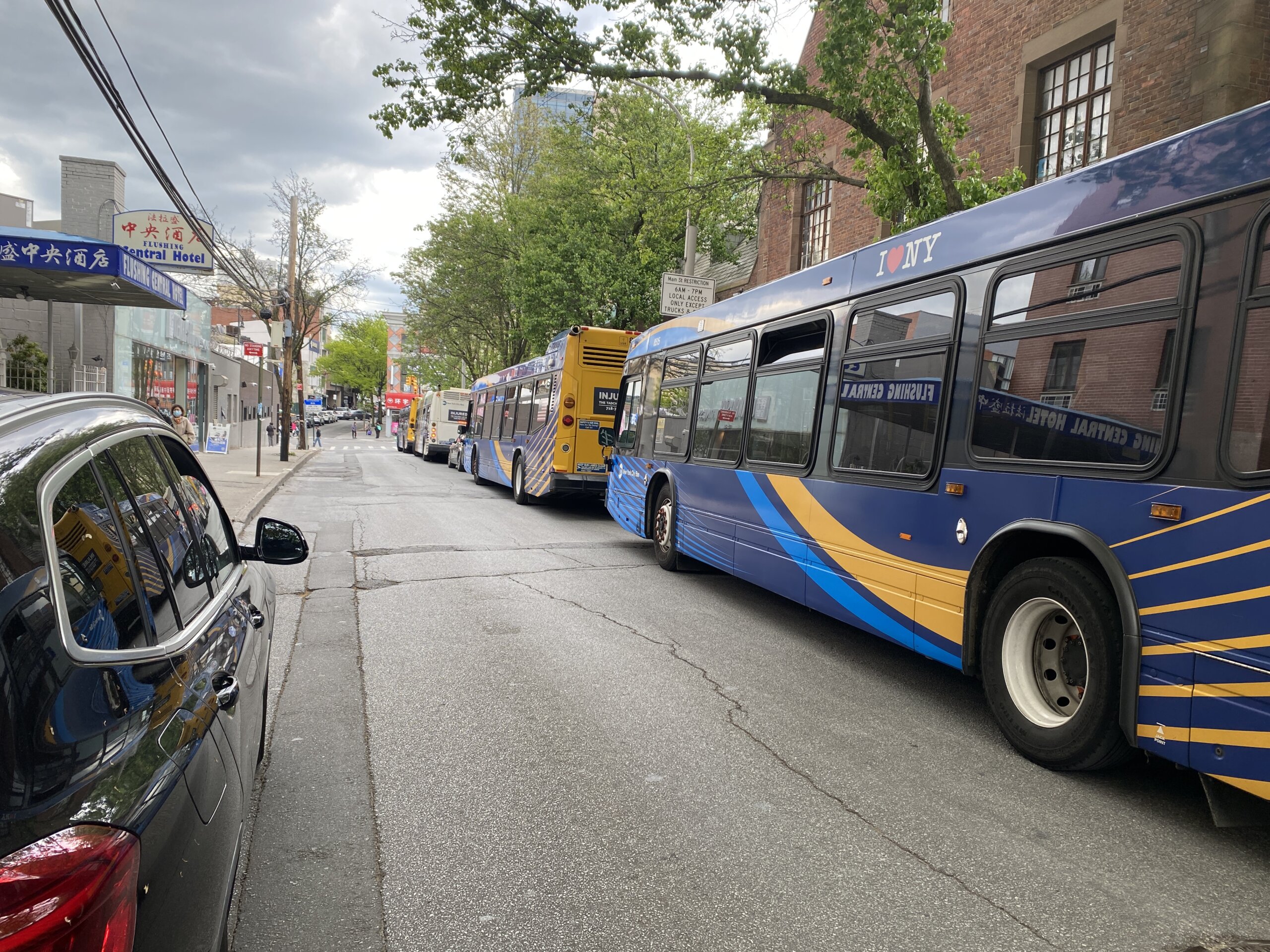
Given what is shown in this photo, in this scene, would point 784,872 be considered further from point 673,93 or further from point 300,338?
point 300,338

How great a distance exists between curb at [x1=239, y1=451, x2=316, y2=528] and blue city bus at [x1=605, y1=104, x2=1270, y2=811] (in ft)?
29.8

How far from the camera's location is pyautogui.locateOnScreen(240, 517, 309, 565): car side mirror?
336 cm

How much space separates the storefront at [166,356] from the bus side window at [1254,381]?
1977 centimetres

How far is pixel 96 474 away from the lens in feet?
6.22

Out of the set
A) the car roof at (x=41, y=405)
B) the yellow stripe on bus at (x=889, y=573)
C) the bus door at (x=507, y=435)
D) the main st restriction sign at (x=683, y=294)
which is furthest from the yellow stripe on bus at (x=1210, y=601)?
the bus door at (x=507, y=435)

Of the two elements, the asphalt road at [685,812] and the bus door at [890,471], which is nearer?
the asphalt road at [685,812]

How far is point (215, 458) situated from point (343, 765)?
25.2 m

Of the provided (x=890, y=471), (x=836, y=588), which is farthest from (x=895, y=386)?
(x=836, y=588)

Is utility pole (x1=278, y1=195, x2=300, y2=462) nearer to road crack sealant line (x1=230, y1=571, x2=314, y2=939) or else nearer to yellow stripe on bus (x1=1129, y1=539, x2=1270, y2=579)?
road crack sealant line (x1=230, y1=571, x2=314, y2=939)

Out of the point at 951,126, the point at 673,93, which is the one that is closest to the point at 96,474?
the point at 951,126

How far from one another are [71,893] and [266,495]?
1648cm

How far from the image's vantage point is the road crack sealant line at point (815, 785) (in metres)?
2.89

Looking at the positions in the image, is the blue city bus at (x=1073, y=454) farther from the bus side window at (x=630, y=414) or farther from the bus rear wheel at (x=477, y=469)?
the bus rear wheel at (x=477, y=469)

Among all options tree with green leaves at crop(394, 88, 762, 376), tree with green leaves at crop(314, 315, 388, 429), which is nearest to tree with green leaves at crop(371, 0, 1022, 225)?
tree with green leaves at crop(394, 88, 762, 376)
